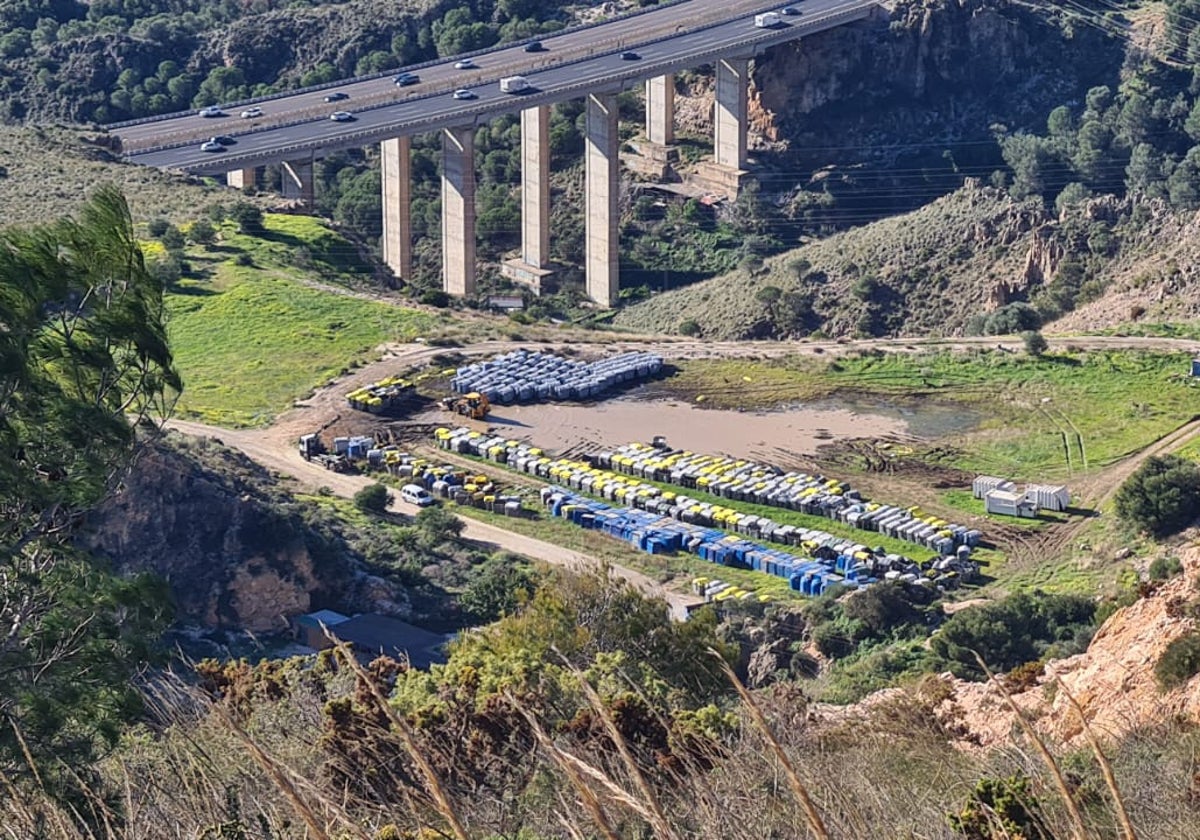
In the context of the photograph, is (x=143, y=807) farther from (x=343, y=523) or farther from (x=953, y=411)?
(x=953, y=411)

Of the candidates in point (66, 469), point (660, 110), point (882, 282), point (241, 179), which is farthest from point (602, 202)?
point (66, 469)

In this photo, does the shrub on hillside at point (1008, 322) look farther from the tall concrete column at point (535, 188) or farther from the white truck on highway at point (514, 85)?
the white truck on highway at point (514, 85)

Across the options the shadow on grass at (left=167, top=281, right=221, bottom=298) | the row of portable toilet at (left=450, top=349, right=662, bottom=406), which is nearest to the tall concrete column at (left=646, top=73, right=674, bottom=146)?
the shadow on grass at (left=167, top=281, right=221, bottom=298)

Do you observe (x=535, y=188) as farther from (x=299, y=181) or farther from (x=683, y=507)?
(x=683, y=507)

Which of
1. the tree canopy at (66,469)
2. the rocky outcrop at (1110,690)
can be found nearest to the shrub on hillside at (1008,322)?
the rocky outcrop at (1110,690)

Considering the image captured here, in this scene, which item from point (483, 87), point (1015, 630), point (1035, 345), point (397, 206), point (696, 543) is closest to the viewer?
point (1015, 630)

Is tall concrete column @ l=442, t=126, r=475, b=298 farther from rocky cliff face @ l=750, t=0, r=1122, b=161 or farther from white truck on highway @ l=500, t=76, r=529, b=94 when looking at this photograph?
rocky cliff face @ l=750, t=0, r=1122, b=161

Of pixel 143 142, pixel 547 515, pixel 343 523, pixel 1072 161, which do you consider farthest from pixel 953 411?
pixel 143 142
